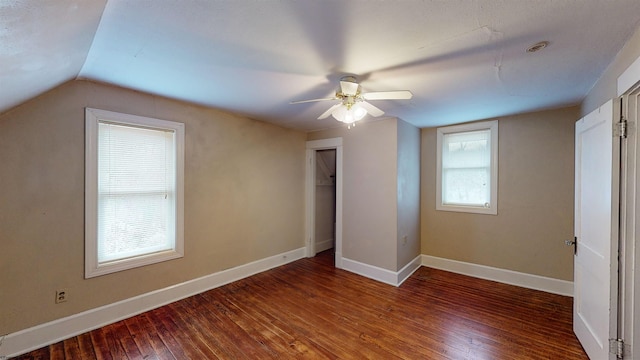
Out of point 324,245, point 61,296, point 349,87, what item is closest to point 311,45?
point 349,87

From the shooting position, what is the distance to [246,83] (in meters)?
2.35

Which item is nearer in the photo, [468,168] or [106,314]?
[106,314]

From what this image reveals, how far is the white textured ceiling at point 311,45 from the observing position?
128cm

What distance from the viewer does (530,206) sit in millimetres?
3314

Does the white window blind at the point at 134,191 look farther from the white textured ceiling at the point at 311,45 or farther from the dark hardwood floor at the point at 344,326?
the dark hardwood floor at the point at 344,326

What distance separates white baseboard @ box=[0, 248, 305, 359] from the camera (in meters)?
2.04

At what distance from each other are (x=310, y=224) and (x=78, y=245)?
308 centimetres

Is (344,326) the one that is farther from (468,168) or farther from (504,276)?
(468,168)

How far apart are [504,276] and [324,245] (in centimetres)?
297

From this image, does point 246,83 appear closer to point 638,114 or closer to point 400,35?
point 400,35

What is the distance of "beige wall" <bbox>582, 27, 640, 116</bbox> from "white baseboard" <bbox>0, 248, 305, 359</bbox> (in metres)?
4.18

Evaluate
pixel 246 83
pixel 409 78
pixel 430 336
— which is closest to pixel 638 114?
pixel 409 78

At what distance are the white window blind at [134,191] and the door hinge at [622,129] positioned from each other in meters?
3.92

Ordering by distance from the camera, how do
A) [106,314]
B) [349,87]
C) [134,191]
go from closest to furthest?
1. [349,87]
2. [106,314]
3. [134,191]
